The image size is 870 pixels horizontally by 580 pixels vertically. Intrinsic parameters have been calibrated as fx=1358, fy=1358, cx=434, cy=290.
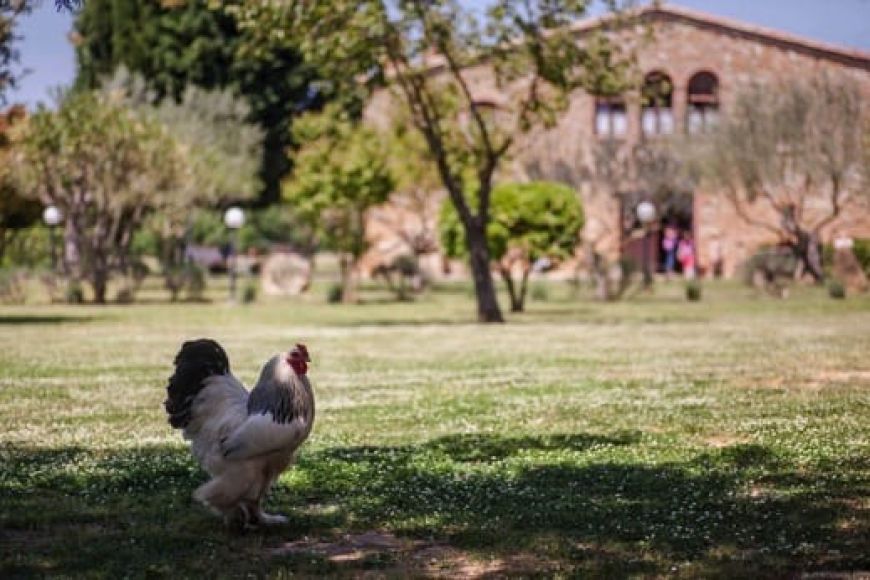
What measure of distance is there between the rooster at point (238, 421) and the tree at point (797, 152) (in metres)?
37.4

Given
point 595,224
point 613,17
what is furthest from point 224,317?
point 595,224

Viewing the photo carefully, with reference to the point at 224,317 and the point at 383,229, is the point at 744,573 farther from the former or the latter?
the point at 383,229

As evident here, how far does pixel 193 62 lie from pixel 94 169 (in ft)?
67.4

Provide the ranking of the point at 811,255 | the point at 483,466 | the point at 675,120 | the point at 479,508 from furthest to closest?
1. the point at 675,120
2. the point at 811,255
3. the point at 483,466
4. the point at 479,508

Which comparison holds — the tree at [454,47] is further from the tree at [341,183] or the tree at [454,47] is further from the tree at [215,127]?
the tree at [215,127]

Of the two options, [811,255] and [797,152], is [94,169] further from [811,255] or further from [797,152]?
[811,255]

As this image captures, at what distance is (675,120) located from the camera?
57375mm

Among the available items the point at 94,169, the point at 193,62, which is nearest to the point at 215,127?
the point at 193,62

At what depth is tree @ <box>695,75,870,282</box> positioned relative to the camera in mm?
44125

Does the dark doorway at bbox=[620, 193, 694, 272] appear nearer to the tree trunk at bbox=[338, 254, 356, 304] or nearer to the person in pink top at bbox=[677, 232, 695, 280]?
the person in pink top at bbox=[677, 232, 695, 280]

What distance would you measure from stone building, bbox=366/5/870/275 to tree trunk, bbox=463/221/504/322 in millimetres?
25008

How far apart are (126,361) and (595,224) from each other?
4179cm

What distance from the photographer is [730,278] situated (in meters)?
57.0

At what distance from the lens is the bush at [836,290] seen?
37.7 m
